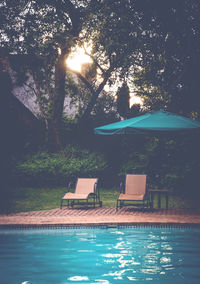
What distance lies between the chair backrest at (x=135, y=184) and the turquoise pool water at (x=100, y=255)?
9.42 ft

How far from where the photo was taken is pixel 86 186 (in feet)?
40.2

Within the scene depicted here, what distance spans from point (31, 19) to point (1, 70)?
265cm

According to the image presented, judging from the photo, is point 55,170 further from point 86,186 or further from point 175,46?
point 175,46

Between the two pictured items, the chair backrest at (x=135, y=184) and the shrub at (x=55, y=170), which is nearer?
the chair backrest at (x=135, y=184)

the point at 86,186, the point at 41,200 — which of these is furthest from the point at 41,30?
the point at 86,186

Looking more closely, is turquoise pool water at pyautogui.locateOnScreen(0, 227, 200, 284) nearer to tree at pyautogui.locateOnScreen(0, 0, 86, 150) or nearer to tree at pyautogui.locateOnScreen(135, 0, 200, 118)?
tree at pyautogui.locateOnScreen(135, 0, 200, 118)

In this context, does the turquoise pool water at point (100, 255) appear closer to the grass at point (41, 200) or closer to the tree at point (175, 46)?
the grass at point (41, 200)

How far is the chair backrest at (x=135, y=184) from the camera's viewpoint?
1183cm

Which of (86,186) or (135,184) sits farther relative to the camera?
(86,186)

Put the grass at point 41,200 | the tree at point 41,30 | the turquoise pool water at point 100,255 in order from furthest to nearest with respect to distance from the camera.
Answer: the tree at point 41,30 → the grass at point 41,200 → the turquoise pool water at point 100,255

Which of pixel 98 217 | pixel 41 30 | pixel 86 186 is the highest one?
pixel 41 30

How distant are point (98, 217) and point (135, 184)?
8.46 ft

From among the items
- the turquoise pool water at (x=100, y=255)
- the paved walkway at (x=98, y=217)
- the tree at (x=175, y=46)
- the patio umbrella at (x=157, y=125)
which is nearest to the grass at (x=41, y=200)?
the paved walkway at (x=98, y=217)

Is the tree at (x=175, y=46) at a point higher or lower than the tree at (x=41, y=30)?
lower
